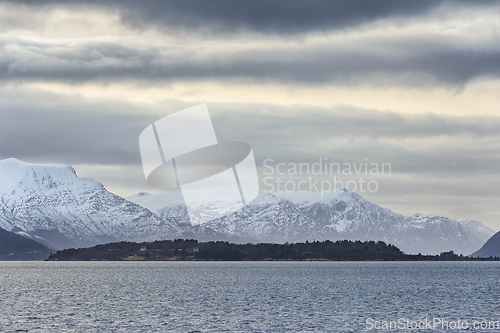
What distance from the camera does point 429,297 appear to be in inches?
5901

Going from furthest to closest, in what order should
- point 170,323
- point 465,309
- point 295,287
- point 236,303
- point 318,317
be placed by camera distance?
point 295,287 → point 236,303 → point 465,309 → point 318,317 → point 170,323

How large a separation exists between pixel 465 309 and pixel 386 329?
35419 mm

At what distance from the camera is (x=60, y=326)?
94438mm

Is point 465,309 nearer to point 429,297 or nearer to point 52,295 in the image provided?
point 429,297

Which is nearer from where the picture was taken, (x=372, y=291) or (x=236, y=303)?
(x=236, y=303)

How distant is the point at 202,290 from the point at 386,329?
82734 millimetres

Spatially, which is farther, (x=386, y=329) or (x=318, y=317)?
(x=318, y=317)

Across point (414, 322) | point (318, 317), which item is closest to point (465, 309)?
point (414, 322)

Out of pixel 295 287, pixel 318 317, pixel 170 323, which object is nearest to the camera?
pixel 170 323

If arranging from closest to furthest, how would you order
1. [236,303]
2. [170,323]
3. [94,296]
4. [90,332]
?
[90,332] → [170,323] → [236,303] → [94,296]

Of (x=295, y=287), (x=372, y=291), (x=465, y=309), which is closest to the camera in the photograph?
(x=465, y=309)

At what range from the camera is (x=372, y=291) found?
16700cm

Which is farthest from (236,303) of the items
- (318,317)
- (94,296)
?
(94,296)

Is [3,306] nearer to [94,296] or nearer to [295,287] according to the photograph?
[94,296]
